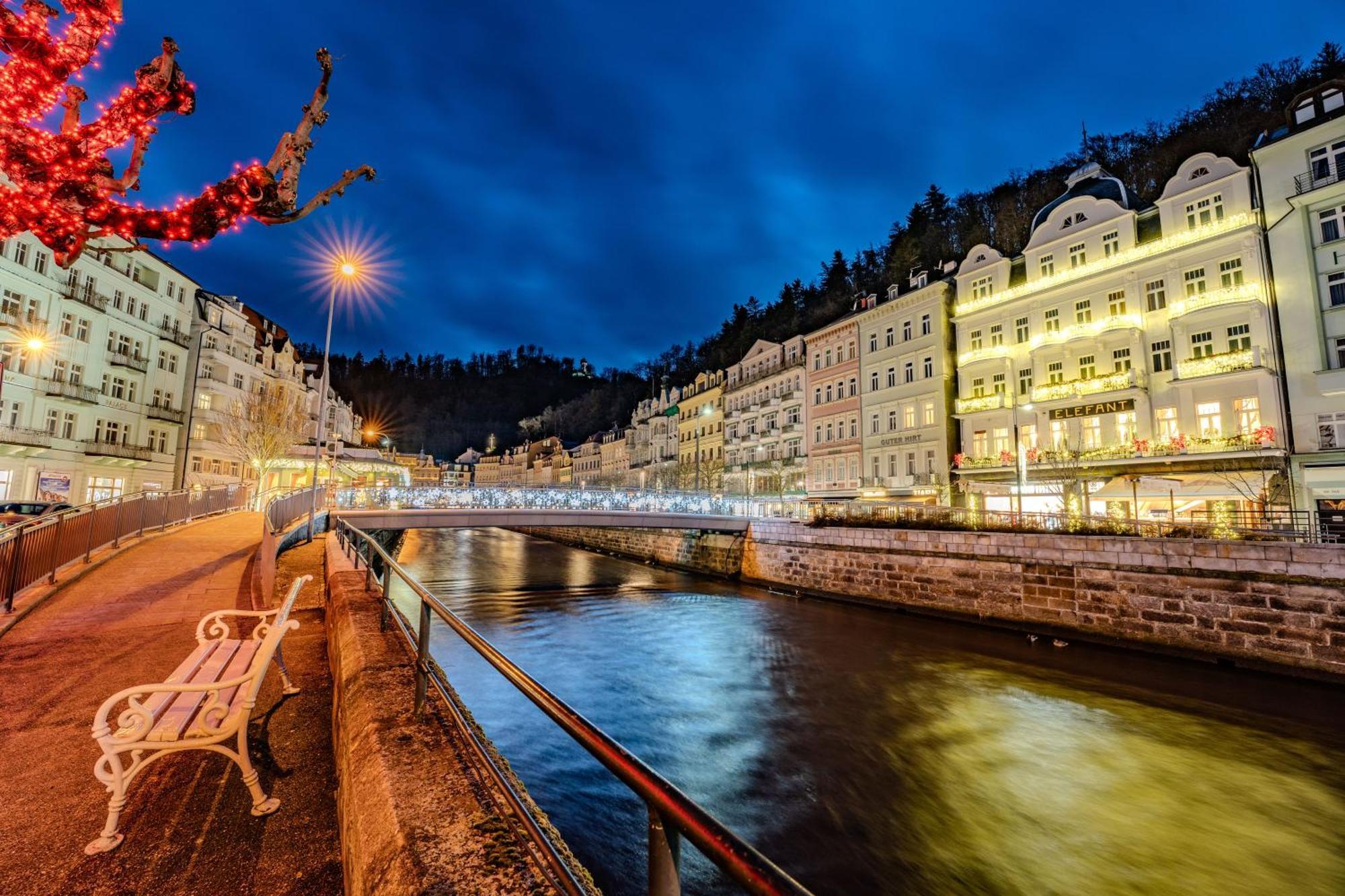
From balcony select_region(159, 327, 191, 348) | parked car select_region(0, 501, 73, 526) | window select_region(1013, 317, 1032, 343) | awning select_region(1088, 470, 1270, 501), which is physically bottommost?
parked car select_region(0, 501, 73, 526)

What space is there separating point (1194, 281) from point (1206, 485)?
9441mm

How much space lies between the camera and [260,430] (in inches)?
1382

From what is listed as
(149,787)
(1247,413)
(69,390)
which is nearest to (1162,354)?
(1247,413)

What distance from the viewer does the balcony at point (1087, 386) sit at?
2708cm

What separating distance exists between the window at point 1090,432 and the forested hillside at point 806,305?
45.3 feet

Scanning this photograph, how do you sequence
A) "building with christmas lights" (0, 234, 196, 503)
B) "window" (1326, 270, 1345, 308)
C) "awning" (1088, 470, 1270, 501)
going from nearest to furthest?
1. "window" (1326, 270, 1345, 308)
2. "awning" (1088, 470, 1270, 501)
3. "building with christmas lights" (0, 234, 196, 503)

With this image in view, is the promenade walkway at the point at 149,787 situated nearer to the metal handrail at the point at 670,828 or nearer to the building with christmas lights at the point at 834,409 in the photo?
the metal handrail at the point at 670,828

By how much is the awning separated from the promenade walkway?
88.9 ft

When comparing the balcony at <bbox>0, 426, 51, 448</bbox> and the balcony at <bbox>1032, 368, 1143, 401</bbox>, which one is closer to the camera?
the balcony at <bbox>0, 426, 51, 448</bbox>

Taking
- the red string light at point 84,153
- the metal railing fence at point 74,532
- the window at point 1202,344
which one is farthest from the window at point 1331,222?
the metal railing fence at point 74,532

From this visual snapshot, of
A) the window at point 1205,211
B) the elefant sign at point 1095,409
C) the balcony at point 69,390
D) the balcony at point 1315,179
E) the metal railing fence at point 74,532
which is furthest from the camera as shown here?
the balcony at point 69,390

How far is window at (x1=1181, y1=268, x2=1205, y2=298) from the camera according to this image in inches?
1019

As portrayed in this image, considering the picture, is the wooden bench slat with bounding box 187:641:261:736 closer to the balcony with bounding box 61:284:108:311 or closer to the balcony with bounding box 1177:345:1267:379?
the balcony with bounding box 1177:345:1267:379

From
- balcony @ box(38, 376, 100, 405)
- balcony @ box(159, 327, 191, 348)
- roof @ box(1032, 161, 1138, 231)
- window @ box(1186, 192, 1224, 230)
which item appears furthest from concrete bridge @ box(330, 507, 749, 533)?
window @ box(1186, 192, 1224, 230)
